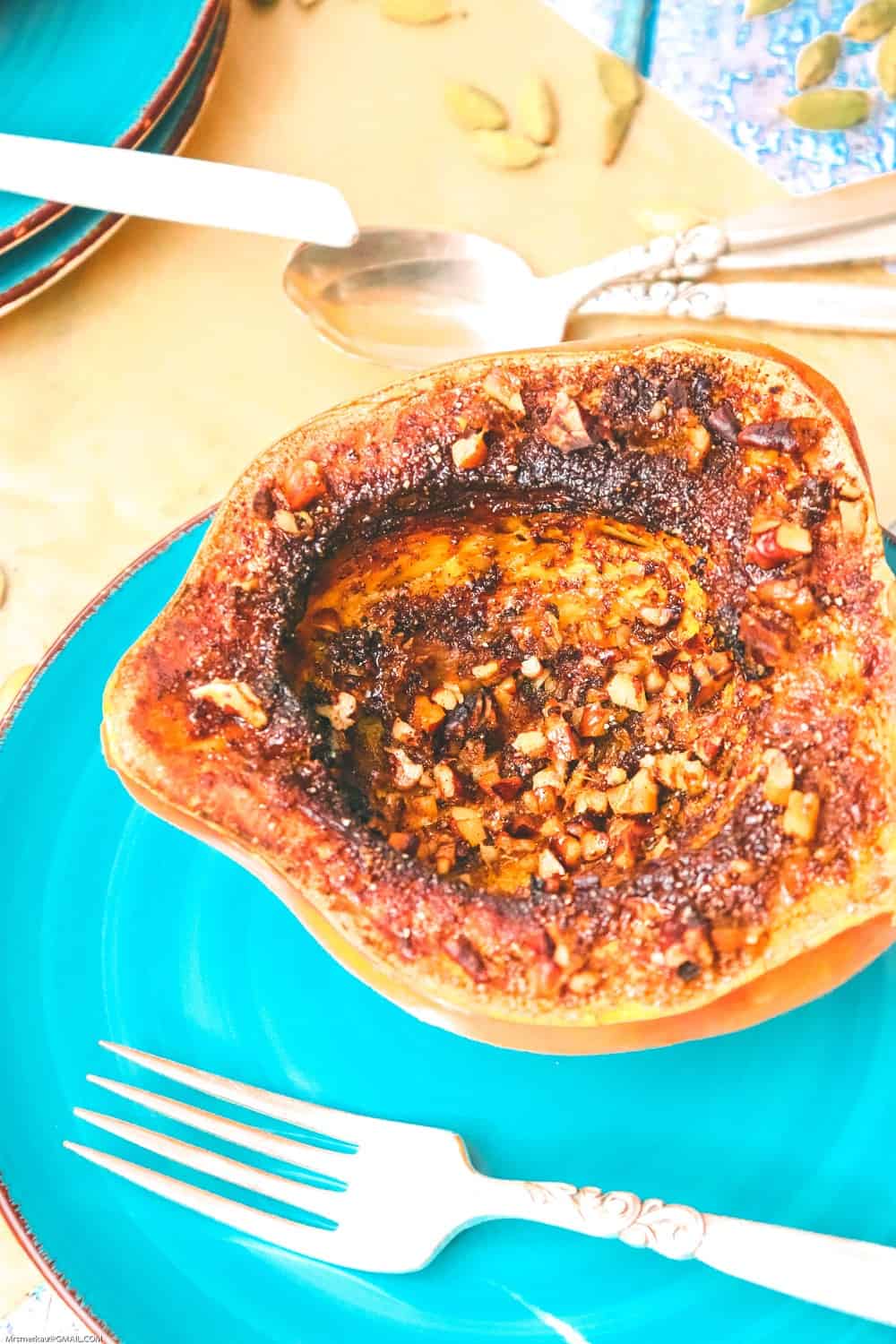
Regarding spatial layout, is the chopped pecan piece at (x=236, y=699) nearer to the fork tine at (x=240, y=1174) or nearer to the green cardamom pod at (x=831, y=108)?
the fork tine at (x=240, y=1174)

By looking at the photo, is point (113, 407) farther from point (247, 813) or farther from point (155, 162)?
point (247, 813)

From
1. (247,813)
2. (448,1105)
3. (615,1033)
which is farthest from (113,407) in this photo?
(615,1033)

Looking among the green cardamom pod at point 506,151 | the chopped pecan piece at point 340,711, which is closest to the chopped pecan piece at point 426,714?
the chopped pecan piece at point 340,711

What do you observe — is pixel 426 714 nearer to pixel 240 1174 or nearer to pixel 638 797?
pixel 638 797

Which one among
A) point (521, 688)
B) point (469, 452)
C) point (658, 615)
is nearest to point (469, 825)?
point (521, 688)

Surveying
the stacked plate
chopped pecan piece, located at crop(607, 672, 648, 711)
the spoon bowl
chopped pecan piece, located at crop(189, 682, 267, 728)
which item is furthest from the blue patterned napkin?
chopped pecan piece, located at crop(189, 682, 267, 728)
